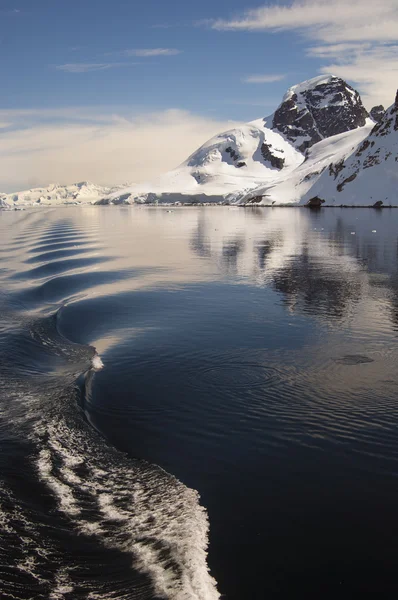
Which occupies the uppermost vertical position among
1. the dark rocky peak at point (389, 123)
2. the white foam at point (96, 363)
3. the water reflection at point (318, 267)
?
the dark rocky peak at point (389, 123)

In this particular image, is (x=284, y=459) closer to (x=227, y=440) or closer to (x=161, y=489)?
(x=227, y=440)

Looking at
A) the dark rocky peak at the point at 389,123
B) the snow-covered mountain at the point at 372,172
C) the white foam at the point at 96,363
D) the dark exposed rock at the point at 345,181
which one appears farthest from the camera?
the dark exposed rock at the point at 345,181

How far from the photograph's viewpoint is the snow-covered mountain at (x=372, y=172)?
169962mm

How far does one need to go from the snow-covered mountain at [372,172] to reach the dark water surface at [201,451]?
157641mm

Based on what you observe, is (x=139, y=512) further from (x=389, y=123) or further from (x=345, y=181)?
(x=389, y=123)

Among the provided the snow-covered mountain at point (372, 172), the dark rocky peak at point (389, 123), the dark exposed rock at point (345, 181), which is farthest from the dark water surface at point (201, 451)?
the dark rocky peak at point (389, 123)

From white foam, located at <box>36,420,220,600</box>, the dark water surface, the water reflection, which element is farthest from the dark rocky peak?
white foam, located at <box>36,420,220,600</box>

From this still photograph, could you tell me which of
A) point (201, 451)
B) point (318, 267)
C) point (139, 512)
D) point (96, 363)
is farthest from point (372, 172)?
point (139, 512)

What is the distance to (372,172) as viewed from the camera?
180m

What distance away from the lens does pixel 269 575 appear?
298 inches

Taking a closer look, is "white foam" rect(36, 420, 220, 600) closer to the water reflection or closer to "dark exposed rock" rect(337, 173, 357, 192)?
the water reflection

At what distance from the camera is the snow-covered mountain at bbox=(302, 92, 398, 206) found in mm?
169962

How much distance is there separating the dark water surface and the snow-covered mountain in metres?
158

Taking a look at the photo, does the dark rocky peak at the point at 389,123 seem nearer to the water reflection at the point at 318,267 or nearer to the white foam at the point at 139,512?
the water reflection at the point at 318,267
